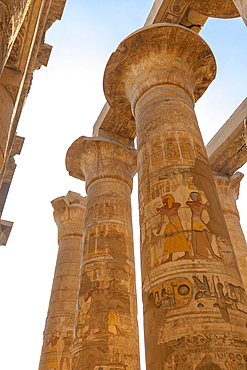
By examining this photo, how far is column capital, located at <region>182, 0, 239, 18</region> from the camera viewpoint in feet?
19.4

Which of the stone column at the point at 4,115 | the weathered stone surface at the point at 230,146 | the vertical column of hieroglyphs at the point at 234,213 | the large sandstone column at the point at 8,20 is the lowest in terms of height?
the large sandstone column at the point at 8,20

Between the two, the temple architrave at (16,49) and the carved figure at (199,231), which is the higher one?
the temple architrave at (16,49)

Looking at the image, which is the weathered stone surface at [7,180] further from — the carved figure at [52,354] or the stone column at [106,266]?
the carved figure at [52,354]

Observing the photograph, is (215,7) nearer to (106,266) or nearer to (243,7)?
(243,7)

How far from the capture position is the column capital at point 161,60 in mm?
5434

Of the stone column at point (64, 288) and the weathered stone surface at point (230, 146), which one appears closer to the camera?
the stone column at point (64, 288)

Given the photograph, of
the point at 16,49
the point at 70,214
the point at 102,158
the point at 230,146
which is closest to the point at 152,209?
the point at 16,49

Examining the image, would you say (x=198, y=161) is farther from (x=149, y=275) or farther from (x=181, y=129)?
(x=149, y=275)

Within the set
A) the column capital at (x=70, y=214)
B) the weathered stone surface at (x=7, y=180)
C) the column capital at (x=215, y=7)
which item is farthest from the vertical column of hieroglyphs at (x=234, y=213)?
the weathered stone surface at (x=7, y=180)

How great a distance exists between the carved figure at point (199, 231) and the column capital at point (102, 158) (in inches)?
177

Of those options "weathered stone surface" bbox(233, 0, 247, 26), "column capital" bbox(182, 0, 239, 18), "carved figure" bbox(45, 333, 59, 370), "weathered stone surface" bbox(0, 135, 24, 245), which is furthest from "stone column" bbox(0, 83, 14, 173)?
"carved figure" bbox(45, 333, 59, 370)

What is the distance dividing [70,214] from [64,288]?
267cm

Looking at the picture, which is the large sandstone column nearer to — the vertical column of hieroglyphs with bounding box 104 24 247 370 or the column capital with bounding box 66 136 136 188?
the vertical column of hieroglyphs with bounding box 104 24 247 370

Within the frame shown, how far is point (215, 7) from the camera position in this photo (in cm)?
598
